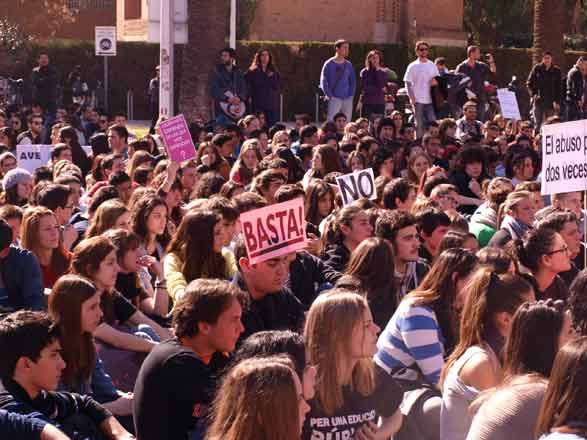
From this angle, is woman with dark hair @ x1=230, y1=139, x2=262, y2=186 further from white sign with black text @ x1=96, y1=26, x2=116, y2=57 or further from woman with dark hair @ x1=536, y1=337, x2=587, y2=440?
white sign with black text @ x1=96, y1=26, x2=116, y2=57

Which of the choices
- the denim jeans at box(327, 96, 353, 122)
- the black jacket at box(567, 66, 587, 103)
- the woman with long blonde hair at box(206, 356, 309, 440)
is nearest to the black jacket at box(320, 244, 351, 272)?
the woman with long blonde hair at box(206, 356, 309, 440)

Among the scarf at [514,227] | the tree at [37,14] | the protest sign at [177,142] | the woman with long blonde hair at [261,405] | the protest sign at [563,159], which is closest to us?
the woman with long blonde hair at [261,405]

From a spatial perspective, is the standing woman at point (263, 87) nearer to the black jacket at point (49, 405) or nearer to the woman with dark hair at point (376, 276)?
the woman with dark hair at point (376, 276)

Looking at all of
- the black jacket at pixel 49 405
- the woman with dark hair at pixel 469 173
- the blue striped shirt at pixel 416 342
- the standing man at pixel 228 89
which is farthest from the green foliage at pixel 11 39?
the black jacket at pixel 49 405

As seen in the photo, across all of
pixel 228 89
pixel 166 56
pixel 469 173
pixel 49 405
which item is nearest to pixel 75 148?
pixel 166 56

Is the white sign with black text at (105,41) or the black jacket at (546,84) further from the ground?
the white sign with black text at (105,41)

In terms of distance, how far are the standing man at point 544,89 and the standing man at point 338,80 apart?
4388mm

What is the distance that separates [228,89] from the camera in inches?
805

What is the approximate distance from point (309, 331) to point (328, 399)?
12.2 inches

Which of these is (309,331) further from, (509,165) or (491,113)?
(491,113)

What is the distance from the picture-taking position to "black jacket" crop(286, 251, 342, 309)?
787 centimetres

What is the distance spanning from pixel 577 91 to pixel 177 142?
1313 centimetres

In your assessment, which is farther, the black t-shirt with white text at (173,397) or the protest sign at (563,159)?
the protest sign at (563,159)

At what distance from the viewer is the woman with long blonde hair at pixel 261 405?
378 centimetres
